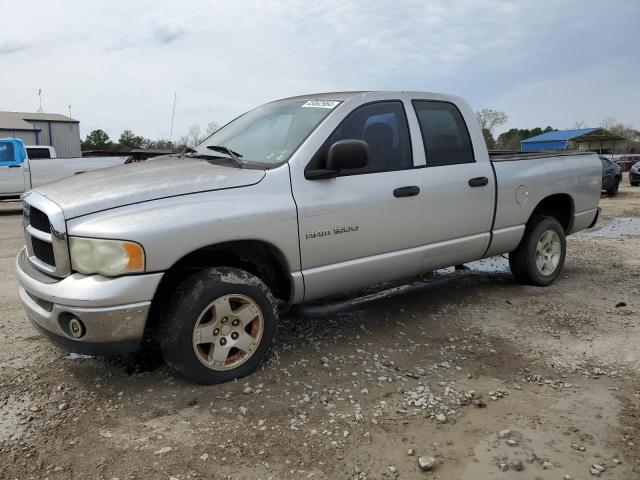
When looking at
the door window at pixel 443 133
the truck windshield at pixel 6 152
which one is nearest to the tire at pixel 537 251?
the door window at pixel 443 133

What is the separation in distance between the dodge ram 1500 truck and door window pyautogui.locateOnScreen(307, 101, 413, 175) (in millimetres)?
12530

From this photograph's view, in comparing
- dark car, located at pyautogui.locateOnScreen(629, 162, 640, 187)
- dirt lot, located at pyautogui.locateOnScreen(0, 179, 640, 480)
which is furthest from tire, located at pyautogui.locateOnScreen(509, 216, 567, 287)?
dark car, located at pyautogui.locateOnScreen(629, 162, 640, 187)

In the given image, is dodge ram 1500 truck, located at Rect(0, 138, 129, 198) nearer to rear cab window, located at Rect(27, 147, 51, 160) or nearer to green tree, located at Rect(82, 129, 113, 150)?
rear cab window, located at Rect(27, 147, 51, 160)

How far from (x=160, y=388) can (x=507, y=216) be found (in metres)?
3.48

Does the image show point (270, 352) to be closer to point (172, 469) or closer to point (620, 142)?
point (172, 469)

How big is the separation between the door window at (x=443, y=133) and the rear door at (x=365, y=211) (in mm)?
230

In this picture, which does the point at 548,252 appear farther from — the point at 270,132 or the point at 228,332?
the point at 228,332

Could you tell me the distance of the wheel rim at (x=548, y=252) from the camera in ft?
18.7

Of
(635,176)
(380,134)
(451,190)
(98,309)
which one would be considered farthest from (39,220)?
(635,176)

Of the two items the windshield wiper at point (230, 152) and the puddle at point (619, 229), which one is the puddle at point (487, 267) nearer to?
the windshield wiper at point (230, 152)

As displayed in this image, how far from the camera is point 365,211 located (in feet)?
13.1

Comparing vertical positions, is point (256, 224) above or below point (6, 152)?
below

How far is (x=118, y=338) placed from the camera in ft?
10.3

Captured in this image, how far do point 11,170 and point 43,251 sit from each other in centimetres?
1337
